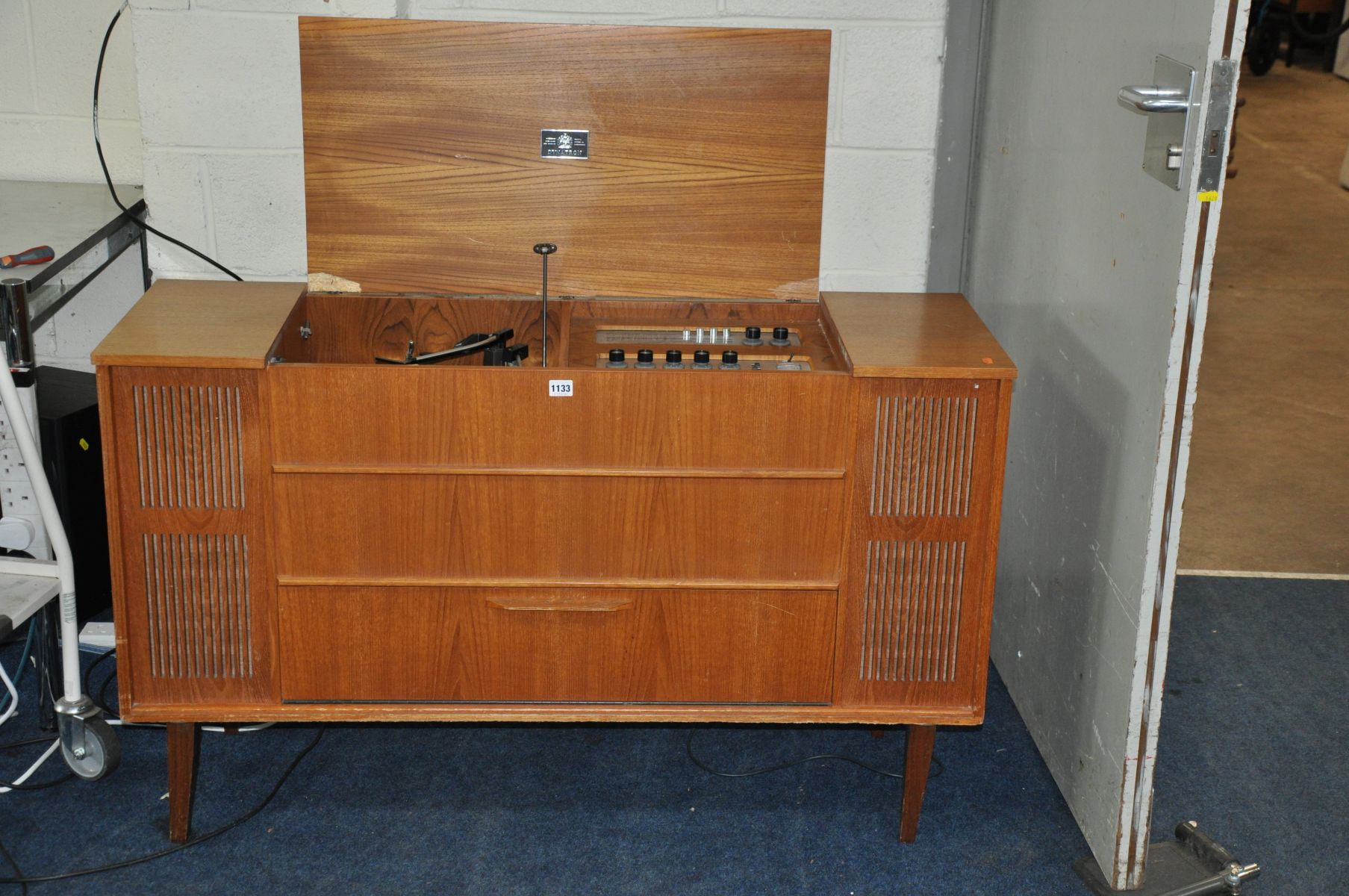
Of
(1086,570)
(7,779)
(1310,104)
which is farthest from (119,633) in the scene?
(1310,104)

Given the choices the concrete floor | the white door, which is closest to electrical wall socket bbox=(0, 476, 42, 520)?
the white door

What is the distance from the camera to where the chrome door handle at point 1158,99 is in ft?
5.17

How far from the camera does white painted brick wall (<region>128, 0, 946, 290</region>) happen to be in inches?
86.7

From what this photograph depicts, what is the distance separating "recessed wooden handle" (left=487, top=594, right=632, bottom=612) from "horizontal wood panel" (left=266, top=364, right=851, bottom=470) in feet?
0.64

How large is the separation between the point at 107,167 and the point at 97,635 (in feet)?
2.97

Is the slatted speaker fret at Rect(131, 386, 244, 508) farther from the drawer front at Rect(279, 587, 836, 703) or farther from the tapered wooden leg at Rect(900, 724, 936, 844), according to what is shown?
the tapered wooden leg at Rect(900, 724, 936, 844)

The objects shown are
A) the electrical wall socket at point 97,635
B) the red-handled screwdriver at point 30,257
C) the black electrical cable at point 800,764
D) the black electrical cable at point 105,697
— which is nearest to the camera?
the red-handled screwdriver at point 30,257

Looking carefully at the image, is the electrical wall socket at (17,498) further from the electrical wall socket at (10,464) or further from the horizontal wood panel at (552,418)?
the horizontal wood panel at (552,418)

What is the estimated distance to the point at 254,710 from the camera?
6.16 feet

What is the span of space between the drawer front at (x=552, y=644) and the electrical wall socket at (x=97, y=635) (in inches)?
28.5

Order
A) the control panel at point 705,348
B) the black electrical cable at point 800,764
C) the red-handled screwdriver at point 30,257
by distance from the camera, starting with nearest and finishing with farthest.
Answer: the control panel at point 705,348
the red-handled screwdriver at point 30,257
the black electrical cable at point 800,764

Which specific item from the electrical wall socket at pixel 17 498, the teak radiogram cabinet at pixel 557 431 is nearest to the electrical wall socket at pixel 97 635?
the electrical wall socket at pixel 17 498

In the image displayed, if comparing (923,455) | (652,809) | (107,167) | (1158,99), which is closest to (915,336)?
(923,455)

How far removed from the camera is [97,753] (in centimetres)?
196
